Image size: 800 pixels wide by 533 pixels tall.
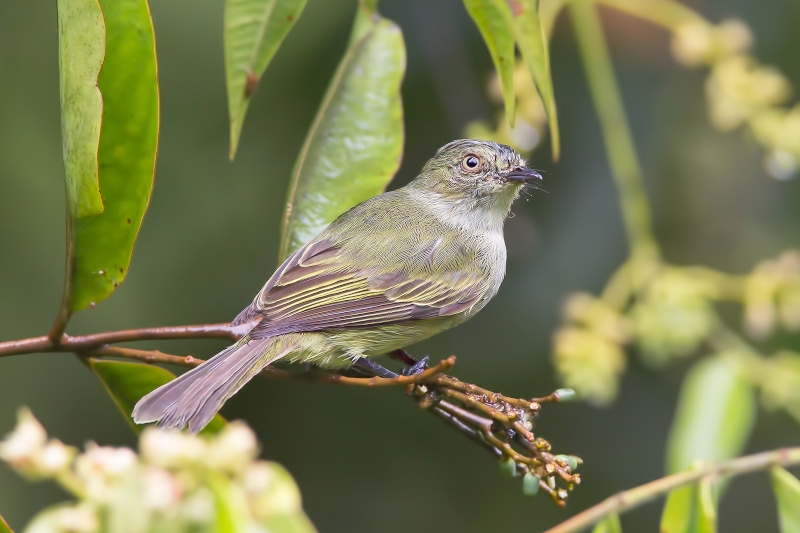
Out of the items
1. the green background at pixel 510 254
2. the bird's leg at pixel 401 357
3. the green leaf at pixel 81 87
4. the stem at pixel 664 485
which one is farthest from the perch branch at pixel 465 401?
the green background at pixel 510 254

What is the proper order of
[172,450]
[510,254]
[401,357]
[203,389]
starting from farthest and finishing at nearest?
[510,254] → [401,357] → [203,389] → [172,450]

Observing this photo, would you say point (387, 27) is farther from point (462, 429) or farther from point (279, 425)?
point (279, 425)

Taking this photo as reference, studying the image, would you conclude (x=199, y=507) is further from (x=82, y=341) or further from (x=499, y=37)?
(x=499, y=37)

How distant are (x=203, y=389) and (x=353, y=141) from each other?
3.37 feet

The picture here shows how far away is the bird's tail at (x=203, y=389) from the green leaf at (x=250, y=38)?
0.57m

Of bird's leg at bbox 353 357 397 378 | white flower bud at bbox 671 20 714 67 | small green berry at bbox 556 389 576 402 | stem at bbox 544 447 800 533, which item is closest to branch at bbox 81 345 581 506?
small green berry at bbox 556 389 576 402

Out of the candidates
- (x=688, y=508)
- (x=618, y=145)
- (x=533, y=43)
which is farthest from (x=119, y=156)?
(x=618, y=145)

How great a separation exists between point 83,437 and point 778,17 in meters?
4.55

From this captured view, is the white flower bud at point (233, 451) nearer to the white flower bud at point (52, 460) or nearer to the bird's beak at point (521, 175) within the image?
the white flower bud at point (52, 460)

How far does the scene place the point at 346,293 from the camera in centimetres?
304

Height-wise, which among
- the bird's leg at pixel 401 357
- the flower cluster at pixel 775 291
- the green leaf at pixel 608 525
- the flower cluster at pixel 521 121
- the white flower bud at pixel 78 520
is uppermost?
the flower cluster at pixel 521 121

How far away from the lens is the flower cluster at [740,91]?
132 inches

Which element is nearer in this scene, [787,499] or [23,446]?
[23,446]

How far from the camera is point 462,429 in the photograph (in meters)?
2.18
